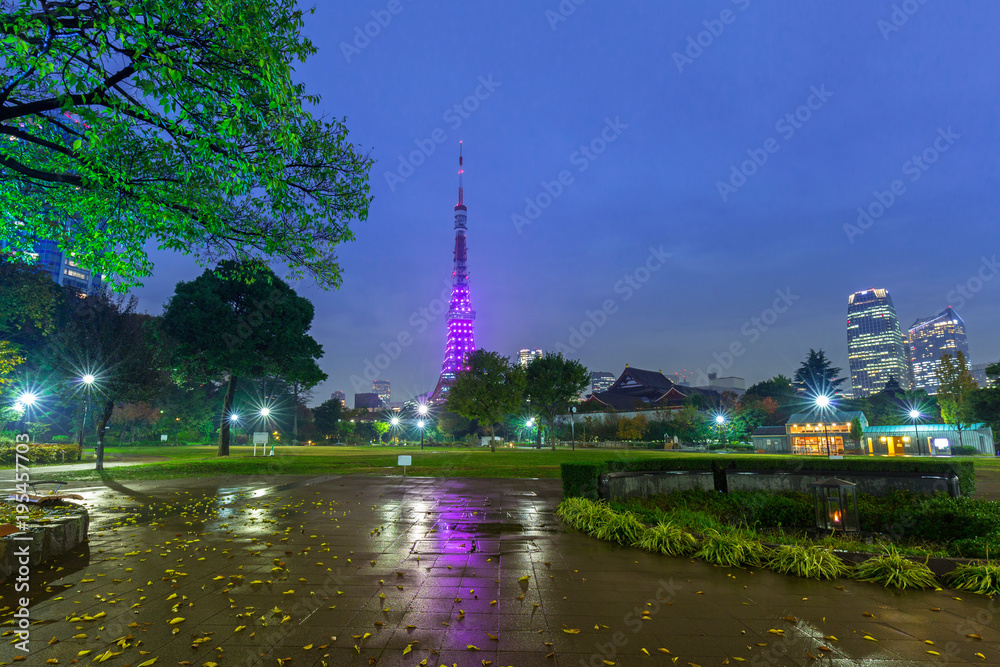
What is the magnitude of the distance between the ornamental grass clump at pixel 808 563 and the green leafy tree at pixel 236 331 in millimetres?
33752

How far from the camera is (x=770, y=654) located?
4.00 metres

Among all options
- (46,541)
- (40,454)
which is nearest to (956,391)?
(46,541)

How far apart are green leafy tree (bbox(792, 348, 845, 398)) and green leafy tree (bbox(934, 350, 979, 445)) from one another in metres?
35.8

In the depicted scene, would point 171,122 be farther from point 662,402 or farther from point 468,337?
point 468,337

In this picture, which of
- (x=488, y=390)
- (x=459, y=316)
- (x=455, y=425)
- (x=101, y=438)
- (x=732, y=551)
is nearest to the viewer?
(x=732, y=551)

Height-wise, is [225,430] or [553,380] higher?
[553,380]

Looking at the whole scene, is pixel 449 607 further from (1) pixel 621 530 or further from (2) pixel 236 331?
(2) pixel 236 331

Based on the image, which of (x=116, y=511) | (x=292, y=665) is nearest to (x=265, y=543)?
(x=292, y=665)

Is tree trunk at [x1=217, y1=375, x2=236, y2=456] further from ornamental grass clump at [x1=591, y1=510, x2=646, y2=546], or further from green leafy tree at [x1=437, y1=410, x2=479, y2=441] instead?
green leafy tree at [x1=437, y1=410, x2=479, y2=441]

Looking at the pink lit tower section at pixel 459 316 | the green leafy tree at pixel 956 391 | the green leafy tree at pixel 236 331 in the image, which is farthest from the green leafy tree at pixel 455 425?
the green leafy tree at pixel 956 391

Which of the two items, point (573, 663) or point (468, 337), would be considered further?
point (468, 337)

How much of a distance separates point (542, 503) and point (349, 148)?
9.49 meters

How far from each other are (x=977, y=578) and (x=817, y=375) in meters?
90.6

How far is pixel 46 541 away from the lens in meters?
6.64
